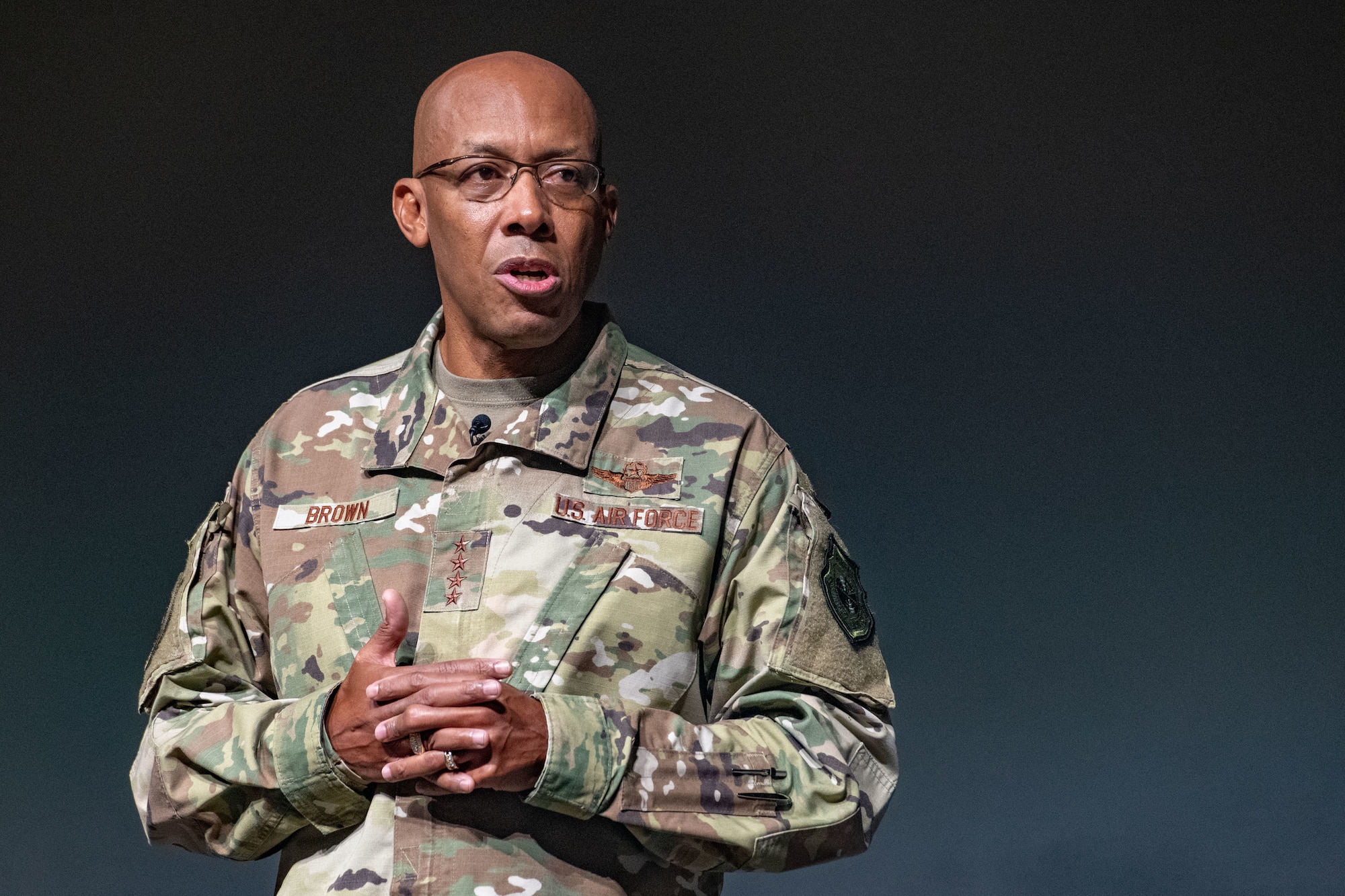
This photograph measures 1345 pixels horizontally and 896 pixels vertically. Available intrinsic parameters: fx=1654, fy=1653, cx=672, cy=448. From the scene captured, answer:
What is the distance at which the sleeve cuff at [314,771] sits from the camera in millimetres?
1675

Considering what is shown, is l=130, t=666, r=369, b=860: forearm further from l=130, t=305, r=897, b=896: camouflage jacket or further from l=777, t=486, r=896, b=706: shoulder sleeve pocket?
l=777, t=486, r=896, b=706: shoulder sleeve pocket

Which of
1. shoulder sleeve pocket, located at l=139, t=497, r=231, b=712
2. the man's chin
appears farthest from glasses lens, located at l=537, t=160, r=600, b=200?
shoulder sleeve pocket, located at l=139, t=497, r=231, b=712

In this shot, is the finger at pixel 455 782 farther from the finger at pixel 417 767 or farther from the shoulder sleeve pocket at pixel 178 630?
the shoulder sleeve pocket at pixel 178 630

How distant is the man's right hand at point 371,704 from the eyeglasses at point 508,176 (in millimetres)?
506

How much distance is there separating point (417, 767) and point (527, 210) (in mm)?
643

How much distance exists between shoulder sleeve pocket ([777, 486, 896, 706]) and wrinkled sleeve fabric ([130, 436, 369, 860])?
19.3 inches

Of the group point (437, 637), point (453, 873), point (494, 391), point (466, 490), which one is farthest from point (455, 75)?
point (453, 873)

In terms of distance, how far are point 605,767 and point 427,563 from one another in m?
0.34

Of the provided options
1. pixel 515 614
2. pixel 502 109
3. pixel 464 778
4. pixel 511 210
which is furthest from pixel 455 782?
pixel 502 109

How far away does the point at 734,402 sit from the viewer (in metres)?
1.94

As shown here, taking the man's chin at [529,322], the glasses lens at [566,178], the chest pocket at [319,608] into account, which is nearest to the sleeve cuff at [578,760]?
the chest pocket at [319,608]

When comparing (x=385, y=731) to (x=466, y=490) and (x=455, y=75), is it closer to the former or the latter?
(x=466, y=490)

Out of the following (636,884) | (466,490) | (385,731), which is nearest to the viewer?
(385,731)

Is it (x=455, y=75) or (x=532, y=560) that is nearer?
(x=532, y=560)
